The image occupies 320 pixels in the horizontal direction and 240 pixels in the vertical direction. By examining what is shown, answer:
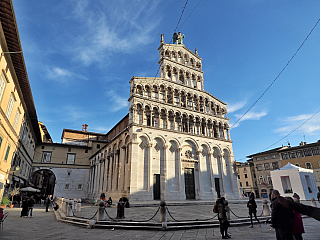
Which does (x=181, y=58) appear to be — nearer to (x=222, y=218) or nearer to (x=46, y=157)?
(x=222, y=218)

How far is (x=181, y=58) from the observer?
1265 inches

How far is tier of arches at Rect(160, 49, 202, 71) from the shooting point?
30.2 meters

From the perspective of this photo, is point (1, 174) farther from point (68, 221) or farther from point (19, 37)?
point (19, 37)

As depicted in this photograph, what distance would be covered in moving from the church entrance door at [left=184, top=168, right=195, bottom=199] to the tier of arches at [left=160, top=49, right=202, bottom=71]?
17298 millimetres

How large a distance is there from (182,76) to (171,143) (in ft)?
39.5

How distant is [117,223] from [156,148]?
14529mm

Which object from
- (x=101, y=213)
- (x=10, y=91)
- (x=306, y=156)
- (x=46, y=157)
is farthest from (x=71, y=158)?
(x=306, y=156)

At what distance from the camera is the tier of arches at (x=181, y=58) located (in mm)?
30227

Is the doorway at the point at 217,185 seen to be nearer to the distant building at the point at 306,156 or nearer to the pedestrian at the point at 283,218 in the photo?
the pedestrian at the point at 283,218

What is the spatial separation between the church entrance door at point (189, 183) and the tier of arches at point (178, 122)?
555 centimetres

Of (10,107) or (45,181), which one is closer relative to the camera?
(10,107)

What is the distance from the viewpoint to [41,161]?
35.1 metres

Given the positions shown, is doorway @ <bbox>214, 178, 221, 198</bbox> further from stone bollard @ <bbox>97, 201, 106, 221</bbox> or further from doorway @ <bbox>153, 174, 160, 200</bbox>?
stone bollard @ <bbox>97, 201, 106, 221</bbox>

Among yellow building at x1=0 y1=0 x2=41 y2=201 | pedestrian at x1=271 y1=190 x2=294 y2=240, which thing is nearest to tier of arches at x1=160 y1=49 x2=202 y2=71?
yellow building at x1=0 y1=0 x2=41 y2=201
